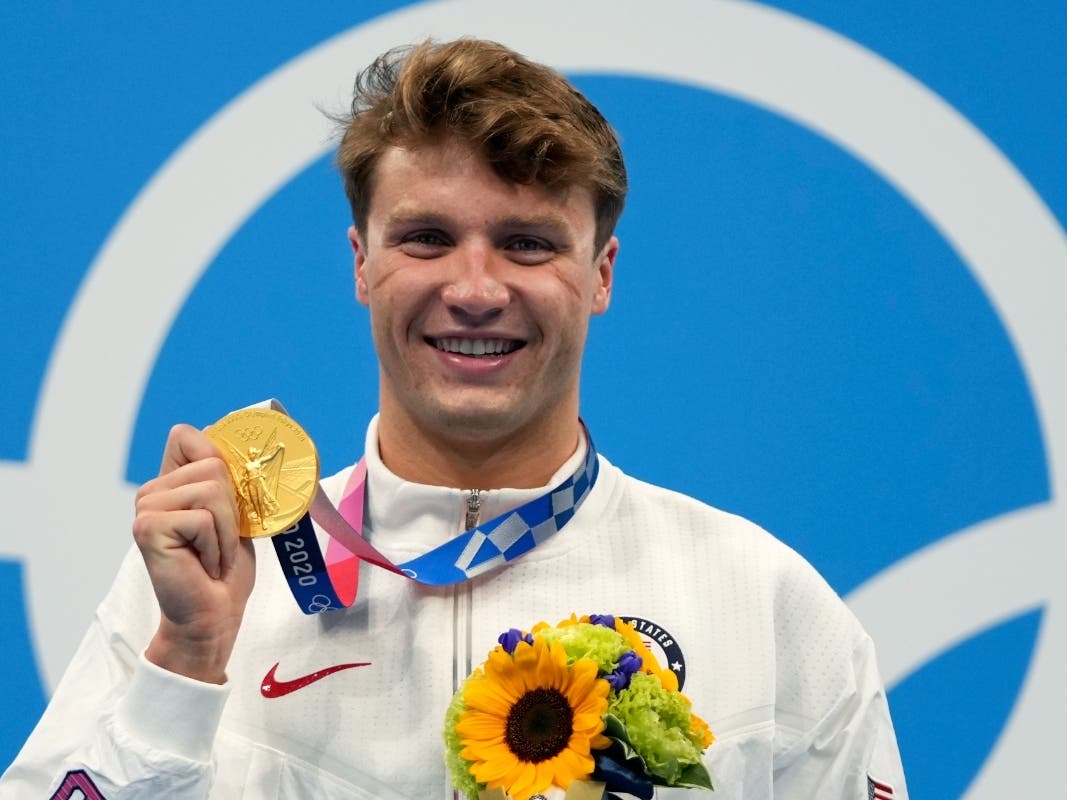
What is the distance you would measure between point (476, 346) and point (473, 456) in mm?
175

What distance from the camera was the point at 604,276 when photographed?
6.93ft

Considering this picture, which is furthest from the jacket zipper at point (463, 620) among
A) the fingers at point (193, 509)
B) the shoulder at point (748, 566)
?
the fingers at point (193, 509)

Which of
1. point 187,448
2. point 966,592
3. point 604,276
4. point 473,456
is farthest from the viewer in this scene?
point 966,592

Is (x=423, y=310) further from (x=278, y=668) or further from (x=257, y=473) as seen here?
(x=278, y=668)

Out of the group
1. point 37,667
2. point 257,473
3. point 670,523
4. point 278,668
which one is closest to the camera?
point 257,473

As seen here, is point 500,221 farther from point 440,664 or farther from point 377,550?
point 440,664

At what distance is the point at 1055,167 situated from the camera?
2.75 metres

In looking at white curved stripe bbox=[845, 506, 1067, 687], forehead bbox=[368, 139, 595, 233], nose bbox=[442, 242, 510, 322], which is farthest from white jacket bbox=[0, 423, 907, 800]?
white curved stripe bbox=[845, 506, 1067, 687]

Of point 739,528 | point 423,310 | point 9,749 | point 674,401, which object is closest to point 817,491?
point 674,401

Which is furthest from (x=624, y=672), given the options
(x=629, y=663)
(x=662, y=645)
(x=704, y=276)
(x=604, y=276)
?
(x=704, y=276)

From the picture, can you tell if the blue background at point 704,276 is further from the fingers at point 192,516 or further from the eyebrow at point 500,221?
the fingers at point 192,516

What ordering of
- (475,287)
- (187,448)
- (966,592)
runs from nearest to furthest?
(187,448) < (475,287) < (966,592)

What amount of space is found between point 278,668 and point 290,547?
0.18m

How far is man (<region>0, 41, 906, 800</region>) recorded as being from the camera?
1832 millimetres
